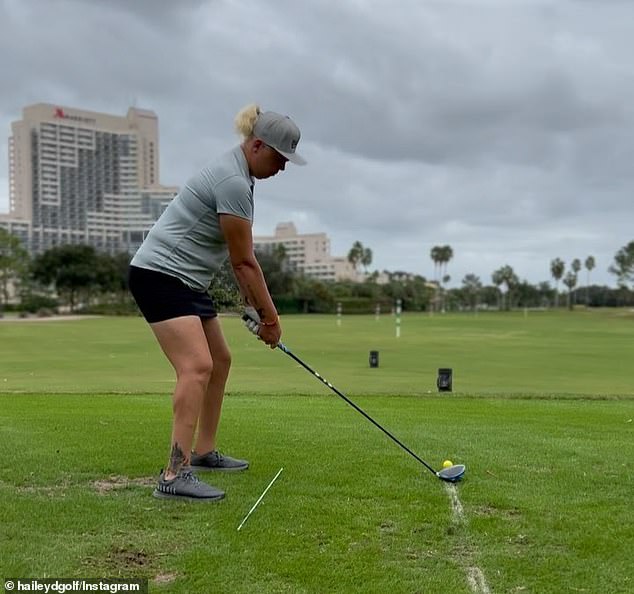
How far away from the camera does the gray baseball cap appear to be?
4633mm

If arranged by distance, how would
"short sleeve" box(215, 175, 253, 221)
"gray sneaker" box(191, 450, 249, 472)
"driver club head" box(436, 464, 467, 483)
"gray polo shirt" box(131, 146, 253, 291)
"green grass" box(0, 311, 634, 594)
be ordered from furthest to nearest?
1. "gray sneaker" box(191, 450, 249, 472)
2. "driver club head" box(436, 464, 467, 483)
3. "gray polo shirt" box(131, 146, 253, 291)
4. "short sleeve" box(215, 175, 253, 221)
5. "green grass" box(0, 311, 634, 594)

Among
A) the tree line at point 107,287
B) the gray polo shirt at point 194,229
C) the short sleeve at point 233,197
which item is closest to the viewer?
the short sleeve at point 233,197

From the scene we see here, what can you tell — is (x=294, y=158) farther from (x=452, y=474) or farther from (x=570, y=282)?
(x=570, y=282)

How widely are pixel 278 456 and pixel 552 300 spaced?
166339 mm

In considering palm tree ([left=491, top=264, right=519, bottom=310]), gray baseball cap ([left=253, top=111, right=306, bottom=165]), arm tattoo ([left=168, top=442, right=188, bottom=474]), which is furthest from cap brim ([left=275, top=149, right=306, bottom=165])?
palm tree ([left=491, top=264, right=519, bottom=310])

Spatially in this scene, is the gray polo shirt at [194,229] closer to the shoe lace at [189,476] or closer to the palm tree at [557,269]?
the shoe lace at [189,476]

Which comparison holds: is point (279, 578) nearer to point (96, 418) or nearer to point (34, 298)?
point (96, 418)

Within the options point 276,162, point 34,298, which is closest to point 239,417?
point 276,162

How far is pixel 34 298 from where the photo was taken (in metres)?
93.7

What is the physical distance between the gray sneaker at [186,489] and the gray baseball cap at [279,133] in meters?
2.06

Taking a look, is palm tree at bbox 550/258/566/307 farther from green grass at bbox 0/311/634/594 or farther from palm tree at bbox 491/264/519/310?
green grass at bbox 0/311/634/594

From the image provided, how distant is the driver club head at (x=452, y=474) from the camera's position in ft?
15.7

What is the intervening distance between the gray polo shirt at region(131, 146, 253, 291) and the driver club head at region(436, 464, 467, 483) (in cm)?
200

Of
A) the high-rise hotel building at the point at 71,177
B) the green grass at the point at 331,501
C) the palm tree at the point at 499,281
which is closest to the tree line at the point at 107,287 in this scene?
the palm tree at the point at 499,281
